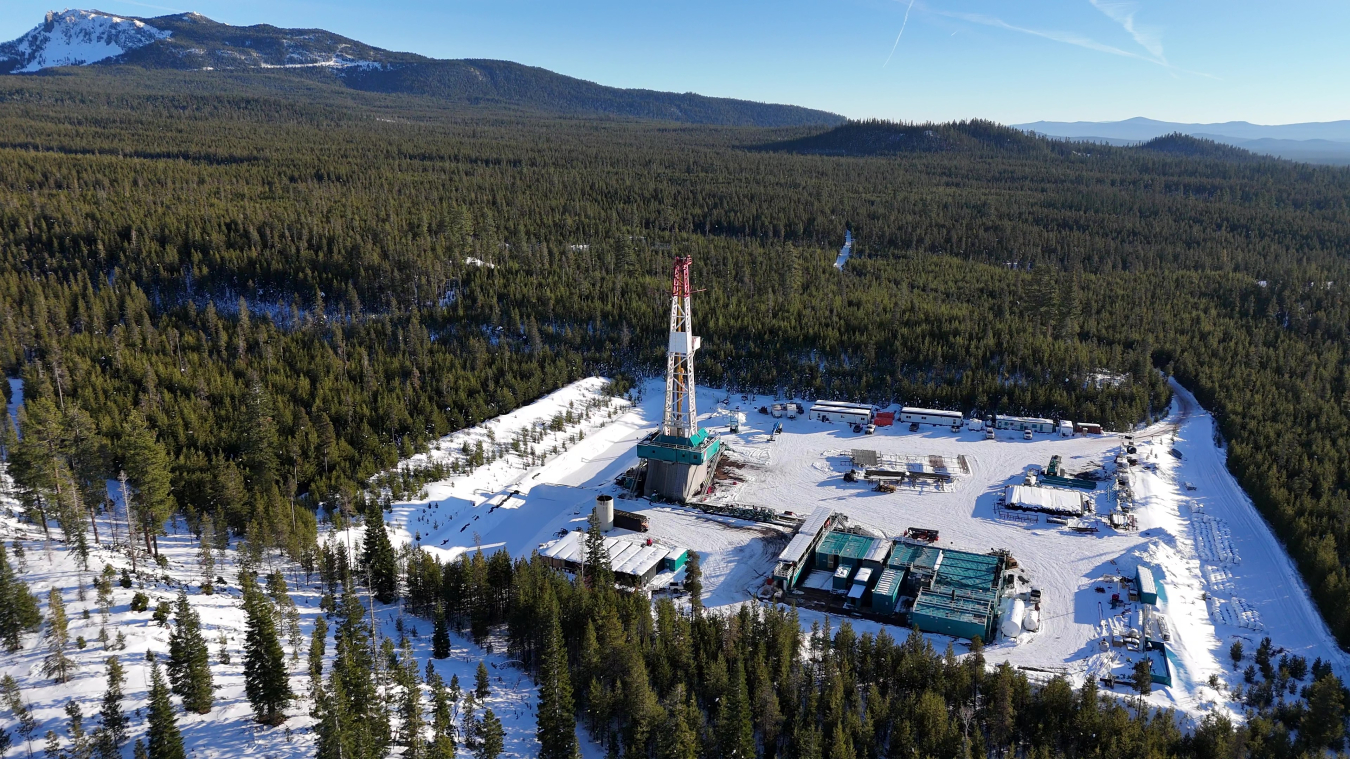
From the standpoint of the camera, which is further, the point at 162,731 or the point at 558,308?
the point at 558,308

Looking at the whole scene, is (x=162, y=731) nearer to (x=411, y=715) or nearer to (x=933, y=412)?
(x=411, y=715)

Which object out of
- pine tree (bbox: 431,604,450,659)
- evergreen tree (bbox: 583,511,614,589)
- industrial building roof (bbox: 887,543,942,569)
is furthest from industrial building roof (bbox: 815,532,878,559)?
pine tree (bbox: 431,604,450,659)

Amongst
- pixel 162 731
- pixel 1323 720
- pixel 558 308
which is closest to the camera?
pixel 162 731

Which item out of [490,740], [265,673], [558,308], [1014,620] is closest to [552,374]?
[558,308]

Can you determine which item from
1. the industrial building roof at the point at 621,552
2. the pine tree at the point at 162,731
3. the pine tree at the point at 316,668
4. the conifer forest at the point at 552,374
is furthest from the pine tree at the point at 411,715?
the industrial building roof at the point at 621,552

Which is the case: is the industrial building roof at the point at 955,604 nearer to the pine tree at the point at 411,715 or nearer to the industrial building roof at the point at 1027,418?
the pine tree at the point at 411,715

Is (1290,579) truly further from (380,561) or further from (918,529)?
(380,561)
